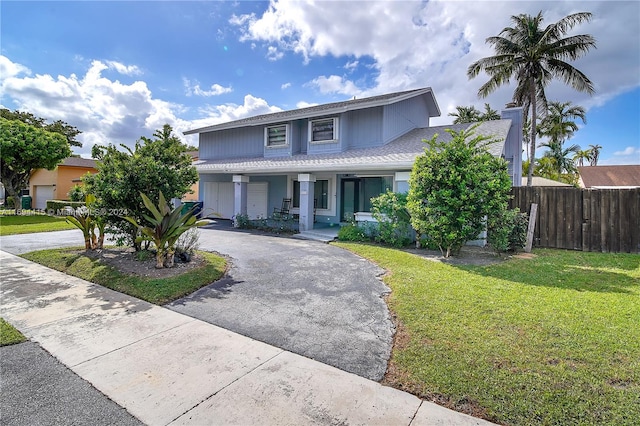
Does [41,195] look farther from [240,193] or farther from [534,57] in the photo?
[534,57]

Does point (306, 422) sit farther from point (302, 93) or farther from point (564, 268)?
point (302, 93)

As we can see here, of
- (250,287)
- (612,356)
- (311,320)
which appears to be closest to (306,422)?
(311,320)

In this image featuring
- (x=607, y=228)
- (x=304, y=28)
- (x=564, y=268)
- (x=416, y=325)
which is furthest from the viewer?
(x=304, y=28)

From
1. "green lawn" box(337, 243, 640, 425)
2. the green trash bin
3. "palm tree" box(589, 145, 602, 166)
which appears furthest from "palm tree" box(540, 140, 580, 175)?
the green trash bin

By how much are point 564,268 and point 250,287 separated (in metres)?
6.83

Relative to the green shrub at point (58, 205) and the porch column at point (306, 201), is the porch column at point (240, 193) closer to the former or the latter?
the porch column at point (306, 201)

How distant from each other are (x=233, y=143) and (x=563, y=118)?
29743 millimetres

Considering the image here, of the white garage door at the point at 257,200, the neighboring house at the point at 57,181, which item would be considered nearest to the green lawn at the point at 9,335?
the white garage door at the point at 257,200

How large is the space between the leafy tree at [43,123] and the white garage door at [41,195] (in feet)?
17.7

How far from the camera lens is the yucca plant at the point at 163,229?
20.7ft

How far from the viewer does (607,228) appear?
8.47 m

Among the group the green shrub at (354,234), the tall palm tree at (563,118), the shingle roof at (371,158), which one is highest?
the tall palm tree at (563,118)

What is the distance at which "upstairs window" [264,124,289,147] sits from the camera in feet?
49.3

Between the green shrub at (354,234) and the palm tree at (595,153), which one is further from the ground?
the palm tree at (595,153)
